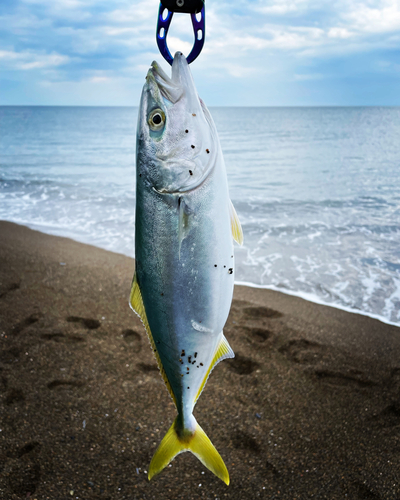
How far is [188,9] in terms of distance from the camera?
1.42 m

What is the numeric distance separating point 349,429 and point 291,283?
11.2 feet

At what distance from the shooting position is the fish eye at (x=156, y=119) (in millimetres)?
1537

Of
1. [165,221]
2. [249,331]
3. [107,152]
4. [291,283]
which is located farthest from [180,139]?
[107,152]

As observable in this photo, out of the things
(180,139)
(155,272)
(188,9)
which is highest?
(188,9)

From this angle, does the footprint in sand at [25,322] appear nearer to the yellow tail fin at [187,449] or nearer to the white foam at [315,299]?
the white foam at [315,299]

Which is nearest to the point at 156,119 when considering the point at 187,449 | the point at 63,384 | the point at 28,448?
the point at 187,449

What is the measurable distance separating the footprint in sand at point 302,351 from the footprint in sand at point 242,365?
0.43m

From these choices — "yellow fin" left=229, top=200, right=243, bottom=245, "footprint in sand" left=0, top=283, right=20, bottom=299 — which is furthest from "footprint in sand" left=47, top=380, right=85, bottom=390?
"yellow fin" left=229, top=200, right=243, bottom=245

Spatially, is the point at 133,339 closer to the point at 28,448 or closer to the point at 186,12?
the point at 28,448

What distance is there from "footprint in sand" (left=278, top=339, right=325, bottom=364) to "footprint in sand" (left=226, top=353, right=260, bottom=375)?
428 millimetres

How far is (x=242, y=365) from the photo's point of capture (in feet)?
14.9

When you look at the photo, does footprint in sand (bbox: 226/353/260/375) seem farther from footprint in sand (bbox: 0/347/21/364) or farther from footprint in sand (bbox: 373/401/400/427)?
footprint in sand (bbox: 0/347/21/364)

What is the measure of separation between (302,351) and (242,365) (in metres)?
0.78

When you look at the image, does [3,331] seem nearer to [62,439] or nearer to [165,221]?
[62,439]
